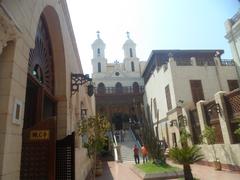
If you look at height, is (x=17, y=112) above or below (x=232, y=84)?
below

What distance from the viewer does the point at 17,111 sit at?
2680 millimetres

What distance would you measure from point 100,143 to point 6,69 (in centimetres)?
509

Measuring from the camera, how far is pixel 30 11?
3.23m

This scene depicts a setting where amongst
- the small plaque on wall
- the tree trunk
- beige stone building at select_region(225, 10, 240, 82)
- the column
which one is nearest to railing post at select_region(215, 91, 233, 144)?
the column

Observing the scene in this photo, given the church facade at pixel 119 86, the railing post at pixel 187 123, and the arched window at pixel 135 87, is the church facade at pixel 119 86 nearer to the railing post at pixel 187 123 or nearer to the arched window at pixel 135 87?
the arched window at pixel 135 87

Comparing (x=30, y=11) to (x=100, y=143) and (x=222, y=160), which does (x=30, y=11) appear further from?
(x=222, y=160)

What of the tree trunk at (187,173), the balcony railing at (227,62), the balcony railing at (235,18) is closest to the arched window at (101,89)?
the balcony railing at (227,62)

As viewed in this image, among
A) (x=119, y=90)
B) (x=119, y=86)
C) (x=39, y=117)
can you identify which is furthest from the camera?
(x=119, y=86)

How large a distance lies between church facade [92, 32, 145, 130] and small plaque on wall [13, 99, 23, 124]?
2333 centimetres

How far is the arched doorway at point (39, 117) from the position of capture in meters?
2.84

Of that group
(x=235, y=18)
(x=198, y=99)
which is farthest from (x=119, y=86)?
(x=235, y=18)

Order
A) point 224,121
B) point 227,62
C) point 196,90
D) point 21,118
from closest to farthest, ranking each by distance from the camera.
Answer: point 21,118 < point 224,121 < point 196,90 < point 227,62

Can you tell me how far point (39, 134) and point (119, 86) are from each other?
102ft

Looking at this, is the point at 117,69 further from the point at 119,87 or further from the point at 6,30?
the point at 6,30
